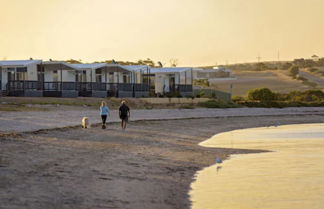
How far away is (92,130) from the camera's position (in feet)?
86.7

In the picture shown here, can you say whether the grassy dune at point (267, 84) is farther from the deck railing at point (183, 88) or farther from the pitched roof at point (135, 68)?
the pitched roof at point (135, 68)

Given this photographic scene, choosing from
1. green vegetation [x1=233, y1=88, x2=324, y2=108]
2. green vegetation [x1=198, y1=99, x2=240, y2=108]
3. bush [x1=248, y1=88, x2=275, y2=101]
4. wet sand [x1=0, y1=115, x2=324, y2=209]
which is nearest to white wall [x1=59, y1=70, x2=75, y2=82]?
green vegetation [x1=198, y1=99, x2=240, y2=108]

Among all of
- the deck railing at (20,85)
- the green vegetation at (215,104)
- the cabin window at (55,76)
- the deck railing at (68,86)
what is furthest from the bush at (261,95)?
the deck railing at (20,85)

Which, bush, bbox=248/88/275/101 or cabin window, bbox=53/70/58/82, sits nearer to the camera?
cabin window, bbox=53/70/58/82

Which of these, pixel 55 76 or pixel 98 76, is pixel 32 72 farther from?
pixel 98 76

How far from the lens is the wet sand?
11.3 meters

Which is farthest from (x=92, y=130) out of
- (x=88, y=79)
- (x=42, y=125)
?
(x=88, y=79)

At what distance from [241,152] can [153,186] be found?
32.5ft

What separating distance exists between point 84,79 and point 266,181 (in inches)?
1570

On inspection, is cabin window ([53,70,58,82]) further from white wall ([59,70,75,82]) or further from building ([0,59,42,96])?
building ([0,59,42,96])

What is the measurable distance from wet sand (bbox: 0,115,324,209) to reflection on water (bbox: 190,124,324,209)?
483mm

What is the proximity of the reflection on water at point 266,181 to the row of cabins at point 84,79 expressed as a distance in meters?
25.6

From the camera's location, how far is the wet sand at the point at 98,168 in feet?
36.9

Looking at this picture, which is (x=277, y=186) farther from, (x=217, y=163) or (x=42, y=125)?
(x=42, y=125)
